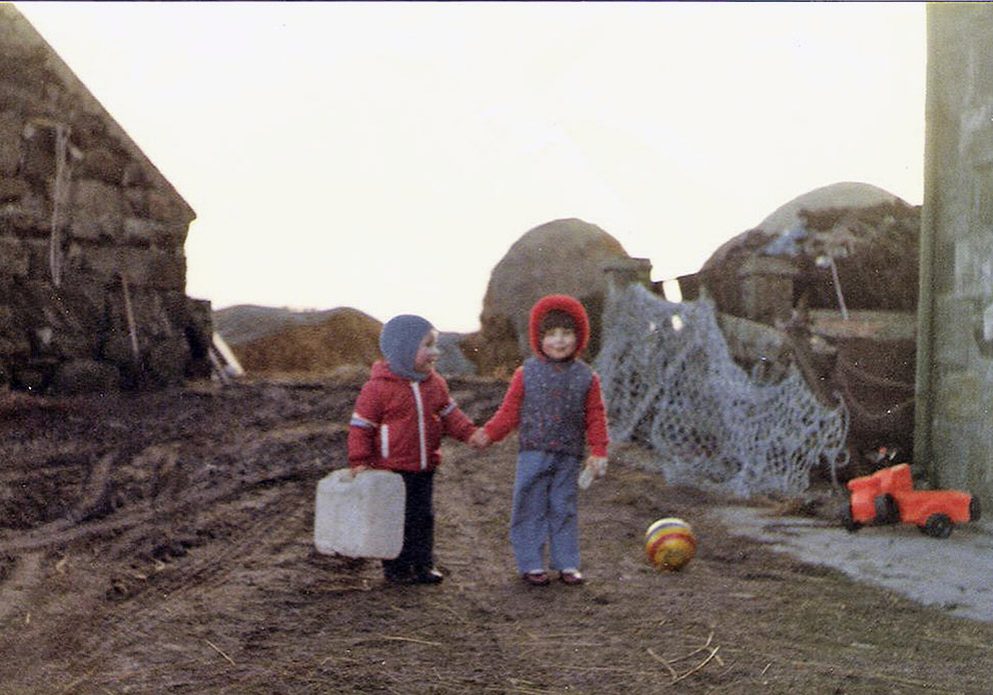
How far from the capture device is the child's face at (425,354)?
203 inches

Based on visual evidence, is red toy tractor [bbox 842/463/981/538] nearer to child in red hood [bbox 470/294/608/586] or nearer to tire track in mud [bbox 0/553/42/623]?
child in red hood [bbox 470/294/608/586]

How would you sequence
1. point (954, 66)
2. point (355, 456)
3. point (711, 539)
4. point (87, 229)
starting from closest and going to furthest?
point (355, 456), point (711, 539), point (954, 66), point (87, 229)

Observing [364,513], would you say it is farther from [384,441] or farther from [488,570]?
[488,570]

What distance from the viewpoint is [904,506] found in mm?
6465

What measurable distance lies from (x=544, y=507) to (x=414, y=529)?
621 mm

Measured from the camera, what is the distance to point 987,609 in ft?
15.3

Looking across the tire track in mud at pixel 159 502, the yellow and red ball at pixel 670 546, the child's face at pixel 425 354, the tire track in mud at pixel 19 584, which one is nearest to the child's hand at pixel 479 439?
the child's face at pixel 425 354

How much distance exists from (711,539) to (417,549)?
78.4 inches

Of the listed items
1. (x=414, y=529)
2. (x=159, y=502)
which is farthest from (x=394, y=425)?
(x=159, y=502)

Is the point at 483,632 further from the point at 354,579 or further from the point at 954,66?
the point at 954,66

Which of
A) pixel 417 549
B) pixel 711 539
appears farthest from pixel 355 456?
pixel 711 539

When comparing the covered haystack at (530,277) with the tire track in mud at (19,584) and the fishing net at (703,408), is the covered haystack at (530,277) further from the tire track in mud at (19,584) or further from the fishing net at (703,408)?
the tire track in mud at (19,584)

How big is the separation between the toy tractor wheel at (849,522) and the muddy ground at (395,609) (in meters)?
0.69

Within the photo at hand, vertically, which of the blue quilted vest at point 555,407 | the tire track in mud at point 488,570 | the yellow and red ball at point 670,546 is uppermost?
the blue quilted vest at point 555,407
